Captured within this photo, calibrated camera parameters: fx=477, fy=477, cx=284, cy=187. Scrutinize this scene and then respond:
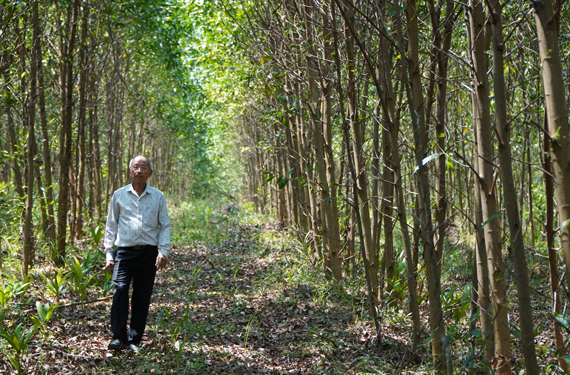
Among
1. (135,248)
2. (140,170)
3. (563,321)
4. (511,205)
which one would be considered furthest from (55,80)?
(563,321)

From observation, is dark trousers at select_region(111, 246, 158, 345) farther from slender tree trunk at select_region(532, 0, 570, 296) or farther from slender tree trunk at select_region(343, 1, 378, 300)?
slender tree trunk at select_region(532, 0, 570, 296)

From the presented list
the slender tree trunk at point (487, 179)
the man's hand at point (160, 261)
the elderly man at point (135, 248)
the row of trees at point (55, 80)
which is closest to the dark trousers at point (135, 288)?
the elderly man at point (135, 248)

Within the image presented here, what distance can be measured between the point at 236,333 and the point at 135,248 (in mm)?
1512

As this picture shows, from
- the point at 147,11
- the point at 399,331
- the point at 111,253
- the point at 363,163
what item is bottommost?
the point at 399,331

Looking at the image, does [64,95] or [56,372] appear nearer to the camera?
[56,372]

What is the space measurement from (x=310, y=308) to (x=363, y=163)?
1969mm

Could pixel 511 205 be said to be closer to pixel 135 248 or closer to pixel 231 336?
pixel 135 248

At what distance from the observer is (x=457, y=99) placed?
375 inches

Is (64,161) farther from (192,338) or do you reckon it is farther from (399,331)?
(399,331)

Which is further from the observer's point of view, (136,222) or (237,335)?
(237,335)

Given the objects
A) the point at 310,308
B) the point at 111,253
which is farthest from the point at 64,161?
the point at 310,308

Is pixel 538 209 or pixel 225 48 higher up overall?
pixel 225 48

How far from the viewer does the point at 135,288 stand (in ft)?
14.8

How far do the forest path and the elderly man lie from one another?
27 centimetres
